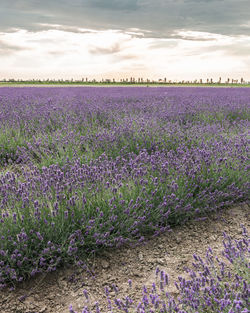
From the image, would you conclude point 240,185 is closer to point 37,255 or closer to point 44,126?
point 37,255

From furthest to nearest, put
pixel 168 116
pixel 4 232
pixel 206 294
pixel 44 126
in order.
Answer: pixel 168 116 < pixel 44 126 < pixel 4 232 < pixel 206 294

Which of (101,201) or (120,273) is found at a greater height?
(101,201)

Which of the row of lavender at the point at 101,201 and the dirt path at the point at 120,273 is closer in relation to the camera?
the dirt path at the point at 120,273

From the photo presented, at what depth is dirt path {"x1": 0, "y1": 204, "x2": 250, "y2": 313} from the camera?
194 cm

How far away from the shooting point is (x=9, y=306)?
192cm

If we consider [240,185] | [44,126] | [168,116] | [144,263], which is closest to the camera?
[144,263]

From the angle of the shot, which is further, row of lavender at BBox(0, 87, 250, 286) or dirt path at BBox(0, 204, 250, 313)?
row of lavender at BBox(0, 87, 250, 286)

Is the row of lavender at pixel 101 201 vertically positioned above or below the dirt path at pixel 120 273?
above

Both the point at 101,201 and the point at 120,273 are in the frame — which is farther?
the point at 101,201

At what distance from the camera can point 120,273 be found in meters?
2.18

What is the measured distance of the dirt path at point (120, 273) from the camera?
6.37ft

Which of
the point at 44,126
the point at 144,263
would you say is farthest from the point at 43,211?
the point at 44,126

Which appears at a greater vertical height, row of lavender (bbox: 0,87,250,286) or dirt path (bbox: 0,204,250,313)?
row of lavender (bbox: 0,87,250,286)

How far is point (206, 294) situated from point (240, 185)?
1.87 metres
